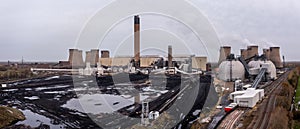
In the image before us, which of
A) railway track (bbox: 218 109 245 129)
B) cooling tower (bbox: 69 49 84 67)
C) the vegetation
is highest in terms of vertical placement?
cooling tower (bbox: 69 49 84 67)

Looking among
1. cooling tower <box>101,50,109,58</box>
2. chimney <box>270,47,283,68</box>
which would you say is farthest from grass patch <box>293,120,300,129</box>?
cooling tower <box>101,50,109,58</box>

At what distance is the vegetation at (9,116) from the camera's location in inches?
344

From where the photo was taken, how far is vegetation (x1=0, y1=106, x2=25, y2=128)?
8750mm

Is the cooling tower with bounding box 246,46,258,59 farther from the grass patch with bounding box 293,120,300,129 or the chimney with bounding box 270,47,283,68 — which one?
the grass patch with bounding box 293,120,300,129

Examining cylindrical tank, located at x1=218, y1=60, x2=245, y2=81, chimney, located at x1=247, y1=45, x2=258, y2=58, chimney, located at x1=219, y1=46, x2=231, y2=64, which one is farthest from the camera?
chimney, located at x1=247, y1=45, x2=258, y2=58

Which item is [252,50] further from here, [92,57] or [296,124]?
[296,124]

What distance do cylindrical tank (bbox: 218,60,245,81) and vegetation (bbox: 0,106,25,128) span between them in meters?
13.4

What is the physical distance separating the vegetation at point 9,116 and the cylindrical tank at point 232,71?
1340 centimetres

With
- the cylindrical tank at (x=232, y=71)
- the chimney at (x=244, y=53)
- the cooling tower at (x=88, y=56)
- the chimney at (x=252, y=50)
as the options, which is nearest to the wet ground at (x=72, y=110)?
the cylindrical tank at (x=232, y=71)

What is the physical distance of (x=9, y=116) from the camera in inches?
365

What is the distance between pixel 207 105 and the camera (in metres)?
11.0

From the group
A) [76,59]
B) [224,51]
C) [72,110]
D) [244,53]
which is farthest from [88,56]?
[72,110]

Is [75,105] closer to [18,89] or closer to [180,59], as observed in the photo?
[18,89]

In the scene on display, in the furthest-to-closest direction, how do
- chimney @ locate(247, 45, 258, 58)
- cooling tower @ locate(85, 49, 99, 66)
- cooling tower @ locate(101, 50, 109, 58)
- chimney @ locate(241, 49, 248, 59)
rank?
1. cooling tower @ locate(101, 50, 109, 58)
2. cooling tower @ locate(85, 49, 99, 66)
3. chimney @ locate(241, 49, 248, 59)
4. chimney @ locate(247, 45, 258, 58)
